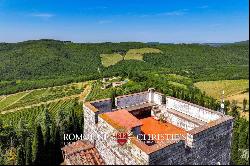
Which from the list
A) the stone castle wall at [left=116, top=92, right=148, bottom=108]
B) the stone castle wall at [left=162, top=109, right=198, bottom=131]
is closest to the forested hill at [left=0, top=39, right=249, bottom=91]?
the stone castle wall at [left=116, top=92, right=148, bottom=108]

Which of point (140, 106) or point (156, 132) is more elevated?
point (140, 106)

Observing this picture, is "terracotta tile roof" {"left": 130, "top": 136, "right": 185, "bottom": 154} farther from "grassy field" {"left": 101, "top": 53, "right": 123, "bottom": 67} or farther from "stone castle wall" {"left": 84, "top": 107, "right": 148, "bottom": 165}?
"grassy field" {"left": 101, "top": 53, "right": 123, "bottom": 67}

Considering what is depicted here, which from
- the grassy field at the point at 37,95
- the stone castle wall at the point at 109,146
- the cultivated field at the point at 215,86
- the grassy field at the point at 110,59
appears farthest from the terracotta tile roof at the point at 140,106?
the grassy field at the point at 110,59

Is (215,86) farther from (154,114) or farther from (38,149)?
(38,149)

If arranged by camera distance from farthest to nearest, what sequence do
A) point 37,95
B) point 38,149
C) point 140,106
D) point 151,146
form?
point 37,95 < point 38,149 < point 140,106 < point 151,146

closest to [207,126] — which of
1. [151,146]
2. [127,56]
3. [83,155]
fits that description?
[151,146]
